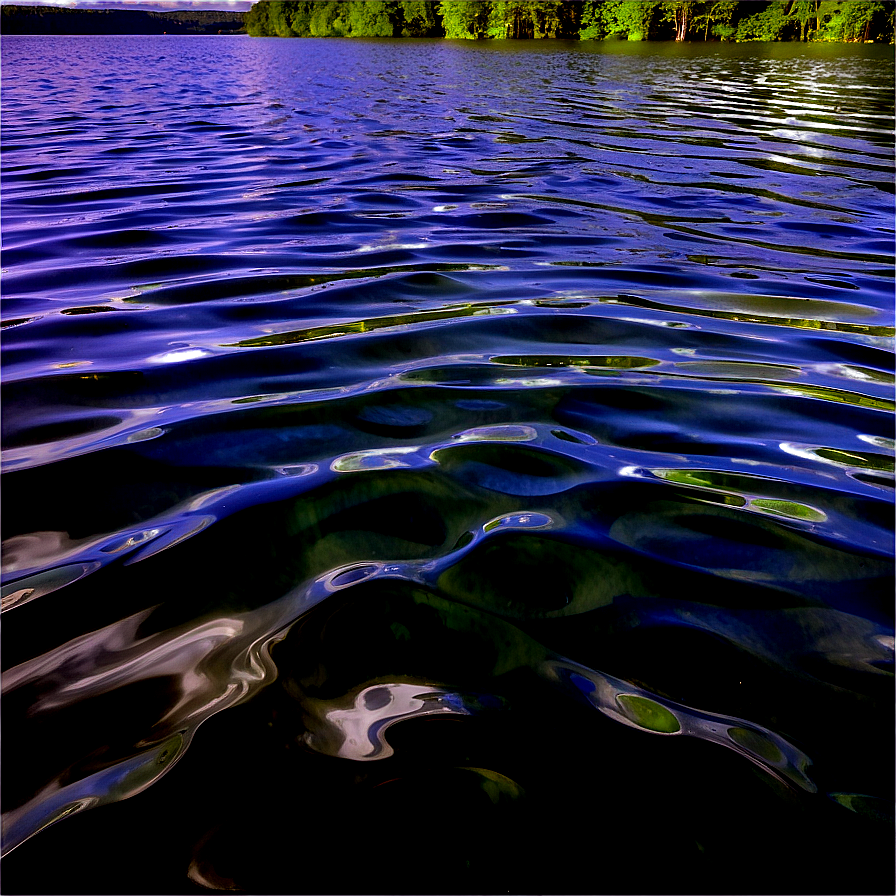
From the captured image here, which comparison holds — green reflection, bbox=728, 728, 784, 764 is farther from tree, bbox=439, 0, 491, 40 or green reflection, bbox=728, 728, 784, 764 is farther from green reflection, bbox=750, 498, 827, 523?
tree, bbox=439, 0, 491, 40

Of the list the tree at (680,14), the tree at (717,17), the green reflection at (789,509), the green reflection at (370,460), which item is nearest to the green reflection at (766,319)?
the green reflection at (789,509)

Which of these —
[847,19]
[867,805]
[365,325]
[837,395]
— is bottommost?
[867,805]

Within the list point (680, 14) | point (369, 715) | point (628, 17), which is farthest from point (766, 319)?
point (628, 17)

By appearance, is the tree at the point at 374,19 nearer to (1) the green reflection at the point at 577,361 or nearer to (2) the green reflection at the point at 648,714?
(1) the green reflection at the point at 577,361

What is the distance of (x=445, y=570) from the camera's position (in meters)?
1.58

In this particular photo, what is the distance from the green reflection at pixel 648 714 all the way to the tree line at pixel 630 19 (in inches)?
1972

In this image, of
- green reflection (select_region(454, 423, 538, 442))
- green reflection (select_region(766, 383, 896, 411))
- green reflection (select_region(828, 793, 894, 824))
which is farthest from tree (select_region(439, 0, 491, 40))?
green reflection (select_region(828, 793, 894, 824))

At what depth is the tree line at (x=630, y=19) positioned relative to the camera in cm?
4028

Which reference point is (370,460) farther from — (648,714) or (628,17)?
(628,17)

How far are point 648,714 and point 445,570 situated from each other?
54 centimetres

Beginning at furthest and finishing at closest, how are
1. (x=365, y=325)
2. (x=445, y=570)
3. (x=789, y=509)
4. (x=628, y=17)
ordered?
(x=628, y=17) → (x=365, y=325) → (x=789, y=509) → (x=445, y=570)

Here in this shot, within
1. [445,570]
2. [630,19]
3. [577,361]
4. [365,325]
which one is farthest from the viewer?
[630,19]

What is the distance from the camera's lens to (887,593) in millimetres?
1592

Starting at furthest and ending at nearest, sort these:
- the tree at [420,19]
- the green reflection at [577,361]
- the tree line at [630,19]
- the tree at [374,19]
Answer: the tree at [374,19]
the tree at [420,19]
the tree line at [630,19]
the green reflection at [577,361]
